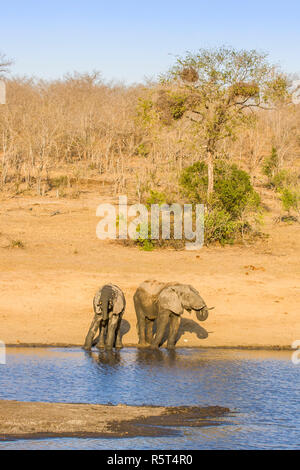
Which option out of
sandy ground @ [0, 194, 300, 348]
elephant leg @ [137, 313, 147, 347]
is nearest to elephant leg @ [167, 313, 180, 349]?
elephant leg @ [137, 313, 147, 347]

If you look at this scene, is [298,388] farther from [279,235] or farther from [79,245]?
[279,235]

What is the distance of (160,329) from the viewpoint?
13742mm

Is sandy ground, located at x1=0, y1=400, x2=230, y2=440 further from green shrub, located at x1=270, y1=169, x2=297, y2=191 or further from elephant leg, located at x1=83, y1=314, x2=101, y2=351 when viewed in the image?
green shrub, located at x1=270, y1=169, x2=297, y2=191

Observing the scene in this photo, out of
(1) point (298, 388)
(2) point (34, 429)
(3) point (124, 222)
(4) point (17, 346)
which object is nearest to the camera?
(2) point (34, 429)

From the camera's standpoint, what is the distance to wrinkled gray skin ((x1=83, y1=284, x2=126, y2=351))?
1324 cm

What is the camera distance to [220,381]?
1143 centimetres

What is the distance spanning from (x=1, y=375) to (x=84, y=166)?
85.2 feet

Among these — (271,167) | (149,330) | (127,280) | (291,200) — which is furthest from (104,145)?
(149,330)

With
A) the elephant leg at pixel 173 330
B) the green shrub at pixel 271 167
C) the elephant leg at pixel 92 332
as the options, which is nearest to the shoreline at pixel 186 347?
the elephant leg at pixel 173 330

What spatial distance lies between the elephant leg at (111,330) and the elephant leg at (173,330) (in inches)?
39.0

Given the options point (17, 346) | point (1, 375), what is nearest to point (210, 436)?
point (1, 375)

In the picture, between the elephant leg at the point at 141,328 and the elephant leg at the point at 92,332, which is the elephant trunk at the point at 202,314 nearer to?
the elephant leg at the point at 141,328

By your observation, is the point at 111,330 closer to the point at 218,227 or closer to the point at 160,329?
the point at 160,329

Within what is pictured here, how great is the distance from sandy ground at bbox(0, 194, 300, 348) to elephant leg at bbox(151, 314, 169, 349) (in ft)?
2.21
